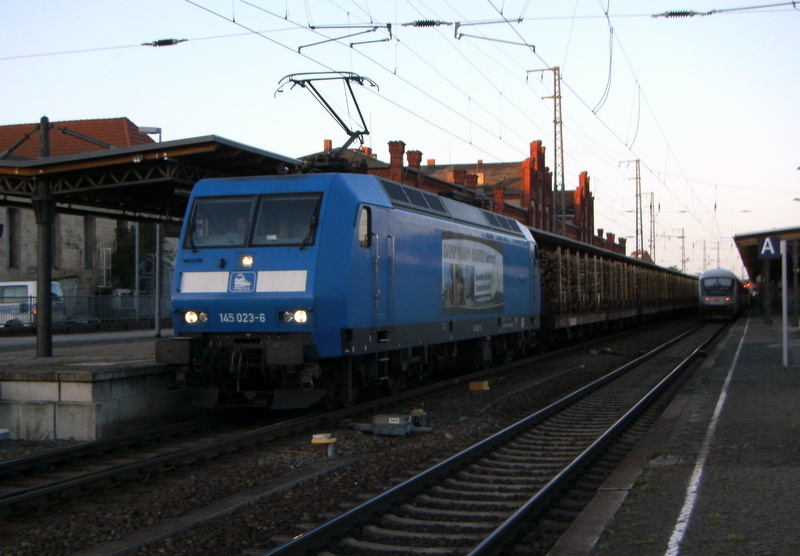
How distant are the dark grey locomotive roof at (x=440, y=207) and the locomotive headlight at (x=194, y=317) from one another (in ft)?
10.5

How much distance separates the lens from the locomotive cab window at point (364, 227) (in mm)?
11180

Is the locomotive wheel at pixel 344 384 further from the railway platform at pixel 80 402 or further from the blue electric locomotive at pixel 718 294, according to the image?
the blue electric locomotive at pixel 718 294

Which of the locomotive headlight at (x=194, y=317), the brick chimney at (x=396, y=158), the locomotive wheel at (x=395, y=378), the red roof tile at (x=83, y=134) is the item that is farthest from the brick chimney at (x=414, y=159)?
the locomotive headlight at (x=194, y=317)

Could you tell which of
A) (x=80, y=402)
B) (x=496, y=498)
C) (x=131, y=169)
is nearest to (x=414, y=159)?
(x=131, y=169)

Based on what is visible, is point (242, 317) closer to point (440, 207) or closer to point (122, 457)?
point (122, 457)

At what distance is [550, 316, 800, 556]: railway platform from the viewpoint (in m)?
5.58

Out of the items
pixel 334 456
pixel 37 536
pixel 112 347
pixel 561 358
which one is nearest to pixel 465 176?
pixel 561 358

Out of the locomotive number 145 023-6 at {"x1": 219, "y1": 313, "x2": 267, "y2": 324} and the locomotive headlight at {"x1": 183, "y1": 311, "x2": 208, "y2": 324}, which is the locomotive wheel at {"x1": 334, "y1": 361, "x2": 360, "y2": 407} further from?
the locomotive headlight at {"x1": 183, "y1": 311, "x2": 208, "y2": 324}

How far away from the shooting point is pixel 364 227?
11.3m

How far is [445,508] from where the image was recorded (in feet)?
22.6

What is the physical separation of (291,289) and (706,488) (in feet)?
18.3

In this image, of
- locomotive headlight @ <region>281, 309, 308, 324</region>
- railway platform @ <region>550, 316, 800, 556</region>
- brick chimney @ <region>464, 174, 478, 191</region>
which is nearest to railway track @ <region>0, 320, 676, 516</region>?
locomotive headlight @ <region>281, 309, 308, 324</region>

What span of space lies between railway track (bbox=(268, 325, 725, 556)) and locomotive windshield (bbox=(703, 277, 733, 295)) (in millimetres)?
39350

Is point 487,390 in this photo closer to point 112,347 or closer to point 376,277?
point 376,277
